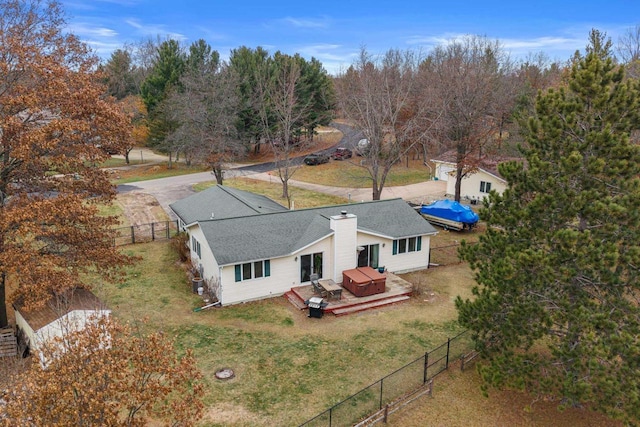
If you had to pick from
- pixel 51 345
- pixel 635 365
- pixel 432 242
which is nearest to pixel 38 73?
pixel 51 345

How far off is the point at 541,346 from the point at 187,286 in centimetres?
1554

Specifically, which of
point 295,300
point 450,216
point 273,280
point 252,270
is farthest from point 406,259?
point 252,270

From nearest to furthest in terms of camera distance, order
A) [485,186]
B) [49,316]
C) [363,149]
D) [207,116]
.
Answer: [49,316] < [485,186] < [363,149] < [207,116]

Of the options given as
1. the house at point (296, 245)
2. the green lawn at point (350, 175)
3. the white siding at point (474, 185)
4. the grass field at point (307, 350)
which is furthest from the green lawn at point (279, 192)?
the grass field at point (307, 350)

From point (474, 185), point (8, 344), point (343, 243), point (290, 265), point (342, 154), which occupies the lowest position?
point (8, 344)

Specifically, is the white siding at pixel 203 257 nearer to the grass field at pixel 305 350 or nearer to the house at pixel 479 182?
the grass field at pixel 305 350

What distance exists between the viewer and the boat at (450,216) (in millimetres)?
30891

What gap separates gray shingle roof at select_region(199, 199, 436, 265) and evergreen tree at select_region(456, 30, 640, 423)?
994cm

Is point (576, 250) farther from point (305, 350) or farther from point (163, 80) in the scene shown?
point (163, 80)

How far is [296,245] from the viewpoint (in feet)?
70.3

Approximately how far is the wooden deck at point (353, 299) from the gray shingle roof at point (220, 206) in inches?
231

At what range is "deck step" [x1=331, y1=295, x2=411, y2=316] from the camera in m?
19.6

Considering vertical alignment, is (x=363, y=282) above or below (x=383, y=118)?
below

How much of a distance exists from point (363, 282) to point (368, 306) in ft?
3.47
